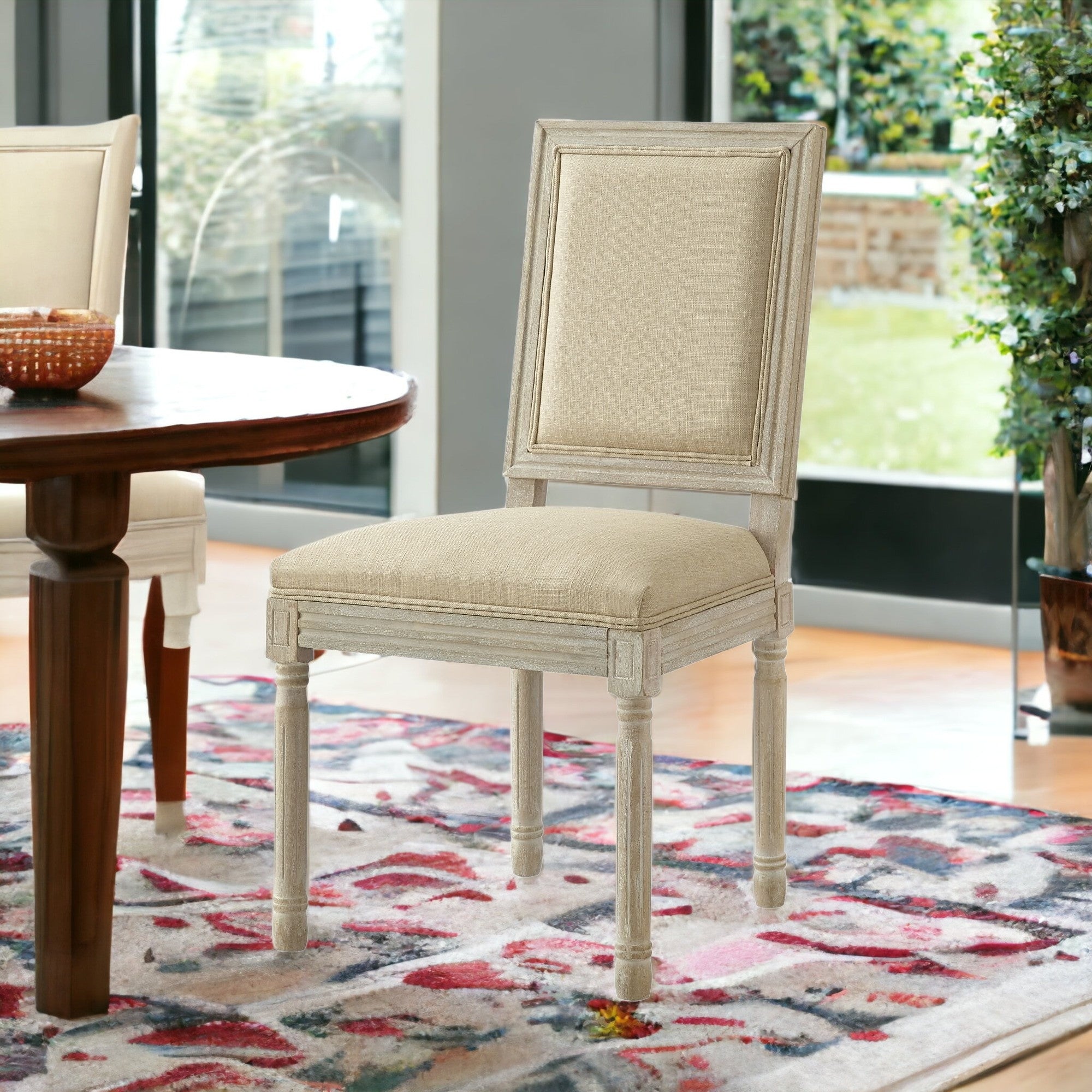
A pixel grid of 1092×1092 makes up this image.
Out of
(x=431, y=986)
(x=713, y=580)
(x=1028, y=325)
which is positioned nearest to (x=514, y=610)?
(x=713, y=580)

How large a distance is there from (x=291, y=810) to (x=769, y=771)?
2.01 ft

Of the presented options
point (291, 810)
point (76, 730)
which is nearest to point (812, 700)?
point (291, 810)

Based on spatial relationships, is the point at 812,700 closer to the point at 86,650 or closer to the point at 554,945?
the point at 554,945

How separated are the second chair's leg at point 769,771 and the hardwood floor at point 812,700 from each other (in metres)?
0.70

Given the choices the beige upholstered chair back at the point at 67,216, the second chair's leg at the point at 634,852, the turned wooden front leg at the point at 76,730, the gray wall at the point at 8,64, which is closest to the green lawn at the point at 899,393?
the beige upholstered chair back at the point at 67,216

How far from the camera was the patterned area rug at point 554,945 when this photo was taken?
1862 mm

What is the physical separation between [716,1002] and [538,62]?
2.89 meters

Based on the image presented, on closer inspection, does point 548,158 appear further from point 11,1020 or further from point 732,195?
point 11,1020

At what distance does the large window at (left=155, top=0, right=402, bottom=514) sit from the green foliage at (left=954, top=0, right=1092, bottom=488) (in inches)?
81.6

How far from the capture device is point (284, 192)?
5301 mm

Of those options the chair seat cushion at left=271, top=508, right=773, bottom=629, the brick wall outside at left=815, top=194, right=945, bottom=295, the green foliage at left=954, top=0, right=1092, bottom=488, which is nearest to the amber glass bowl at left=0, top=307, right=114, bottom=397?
the chair seat cushion at left=271, top=508, right=773, bottom=629

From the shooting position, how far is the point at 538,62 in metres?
4.38

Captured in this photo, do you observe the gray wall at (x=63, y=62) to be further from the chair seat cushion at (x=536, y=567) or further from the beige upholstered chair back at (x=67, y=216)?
the chair seat cushion at (x=536, y=567)

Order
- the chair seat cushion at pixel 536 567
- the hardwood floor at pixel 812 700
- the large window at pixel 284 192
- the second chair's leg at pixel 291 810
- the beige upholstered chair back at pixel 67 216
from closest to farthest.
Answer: the chair seat cushion at pixel 536 567 → the second chair's leg at pixel 291 810 → the beige upholstered chair back at pixel 67 216 → the hardwood floor at pixel 812 700 → the large window at pixel 284 192
